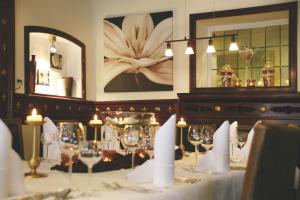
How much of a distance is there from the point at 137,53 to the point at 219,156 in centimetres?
370

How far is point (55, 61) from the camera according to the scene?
519 cm

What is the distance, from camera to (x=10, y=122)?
2627 millimetres

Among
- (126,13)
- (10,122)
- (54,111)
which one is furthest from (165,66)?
(10,122)

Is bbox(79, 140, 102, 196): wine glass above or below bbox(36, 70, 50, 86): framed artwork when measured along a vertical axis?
below

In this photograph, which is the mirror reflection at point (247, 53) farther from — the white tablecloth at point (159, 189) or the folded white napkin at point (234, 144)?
the white tablecloth at point (159, 189)

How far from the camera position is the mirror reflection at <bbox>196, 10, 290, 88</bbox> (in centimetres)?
494

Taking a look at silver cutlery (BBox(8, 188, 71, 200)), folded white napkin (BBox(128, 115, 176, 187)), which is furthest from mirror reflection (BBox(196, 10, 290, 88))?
silver cutlery (BBox(8, 188, 71, 200))

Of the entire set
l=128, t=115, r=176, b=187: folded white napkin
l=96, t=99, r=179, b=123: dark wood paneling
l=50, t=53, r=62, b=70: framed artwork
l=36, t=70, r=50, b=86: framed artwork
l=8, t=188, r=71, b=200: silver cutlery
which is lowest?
l=8, t=188, r=71, b=200: silver cutlery

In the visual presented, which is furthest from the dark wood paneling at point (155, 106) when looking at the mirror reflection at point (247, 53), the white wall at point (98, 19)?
the mirror reflection at point (247, 53)

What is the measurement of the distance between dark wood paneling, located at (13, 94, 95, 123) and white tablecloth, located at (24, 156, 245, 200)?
250 cm

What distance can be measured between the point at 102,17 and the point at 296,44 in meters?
2.59

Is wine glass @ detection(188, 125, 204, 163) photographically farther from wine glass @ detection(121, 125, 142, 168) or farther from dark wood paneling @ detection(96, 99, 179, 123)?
dark wood paneling @ detection(96, 99, 179, 123)

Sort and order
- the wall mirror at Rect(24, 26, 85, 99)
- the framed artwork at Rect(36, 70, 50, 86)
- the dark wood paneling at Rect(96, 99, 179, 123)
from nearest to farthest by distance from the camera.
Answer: the wall mirror at Rect(24, 26, 85, 99), the framed artwork at Rect(36, 70, 50, 86), the dark wood paneling at Rect(96, 99, 179, 123)

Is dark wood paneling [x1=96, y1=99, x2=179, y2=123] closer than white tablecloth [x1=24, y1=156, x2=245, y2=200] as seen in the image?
No
